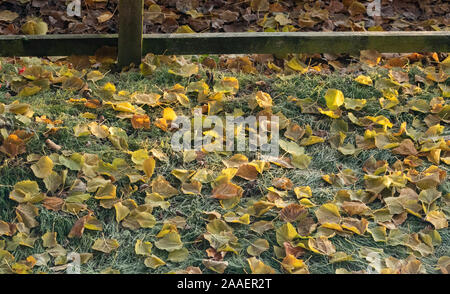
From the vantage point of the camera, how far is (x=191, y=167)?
9.30 ft

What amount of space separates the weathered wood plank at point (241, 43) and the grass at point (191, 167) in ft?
0.49

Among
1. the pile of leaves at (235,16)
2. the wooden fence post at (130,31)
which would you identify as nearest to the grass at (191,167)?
the wooden fence post at (130,31)

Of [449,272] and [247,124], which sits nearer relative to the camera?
[449,272]

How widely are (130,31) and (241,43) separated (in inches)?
23.2

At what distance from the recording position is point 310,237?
2.47 m

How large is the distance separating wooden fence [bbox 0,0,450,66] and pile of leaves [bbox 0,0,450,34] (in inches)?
13.1

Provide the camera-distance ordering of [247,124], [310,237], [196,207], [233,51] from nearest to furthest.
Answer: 1. [310,237]
2. [196,207]
3. [247,124]
4. [233,51]

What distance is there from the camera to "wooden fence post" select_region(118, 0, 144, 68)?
3307mm

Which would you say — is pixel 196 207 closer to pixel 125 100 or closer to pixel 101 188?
pixel 101 188

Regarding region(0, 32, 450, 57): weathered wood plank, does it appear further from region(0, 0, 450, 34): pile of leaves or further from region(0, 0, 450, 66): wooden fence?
region(0, 0, 450, 34): pile of leaves

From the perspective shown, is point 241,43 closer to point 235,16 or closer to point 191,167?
point 235,16

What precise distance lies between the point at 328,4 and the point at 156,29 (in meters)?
1.11

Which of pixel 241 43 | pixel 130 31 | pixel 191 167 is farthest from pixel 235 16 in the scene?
pixel 191 167
